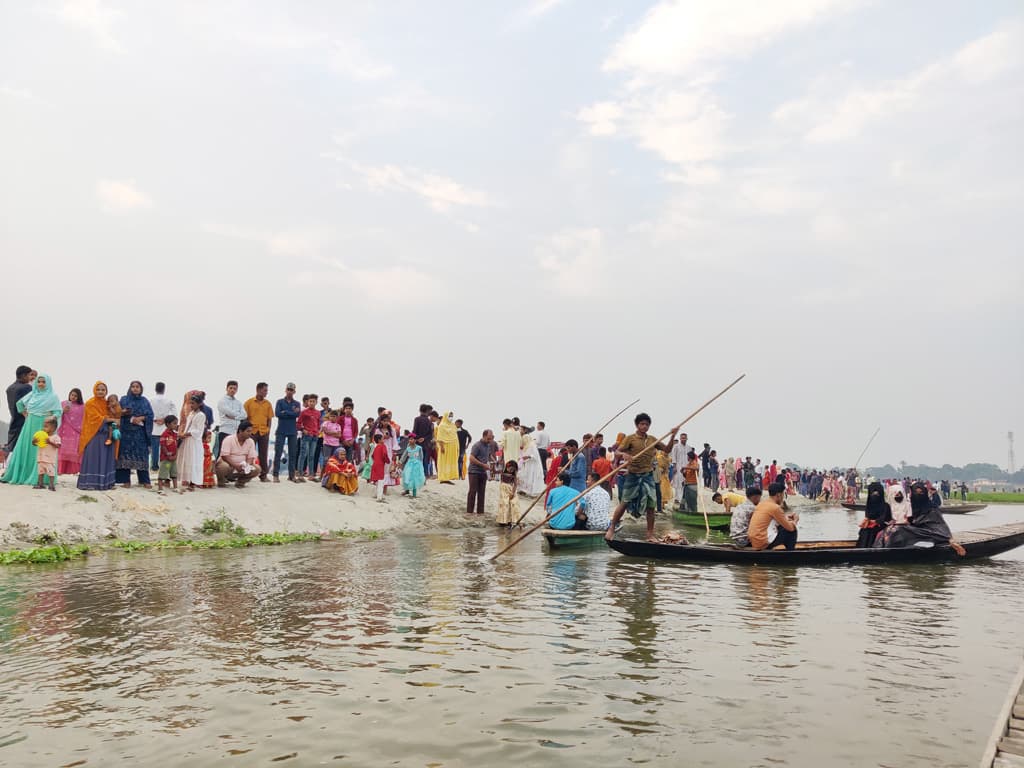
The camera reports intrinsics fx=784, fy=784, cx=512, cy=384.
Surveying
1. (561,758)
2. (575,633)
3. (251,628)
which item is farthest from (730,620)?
(251,628)

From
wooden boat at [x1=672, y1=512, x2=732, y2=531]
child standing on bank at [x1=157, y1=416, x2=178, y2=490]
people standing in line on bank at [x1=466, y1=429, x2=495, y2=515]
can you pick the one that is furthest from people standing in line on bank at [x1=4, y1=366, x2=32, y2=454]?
wooden boat at [x1=672, y1=512, x2=732, y2=531]

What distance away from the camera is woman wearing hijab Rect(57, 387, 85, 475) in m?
15.3

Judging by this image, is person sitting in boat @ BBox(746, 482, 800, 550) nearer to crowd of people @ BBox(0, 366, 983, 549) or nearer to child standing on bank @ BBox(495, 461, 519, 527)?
crowd of people @ BBox(0, 366, 983, 549)

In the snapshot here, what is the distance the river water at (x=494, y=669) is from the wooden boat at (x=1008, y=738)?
274 millimetres

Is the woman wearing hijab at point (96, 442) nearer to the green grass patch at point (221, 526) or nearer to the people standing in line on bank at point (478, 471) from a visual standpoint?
the green grass patch at point (221, 526)

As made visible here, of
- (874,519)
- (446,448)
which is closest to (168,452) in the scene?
(446,448)

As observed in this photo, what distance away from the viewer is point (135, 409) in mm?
15602

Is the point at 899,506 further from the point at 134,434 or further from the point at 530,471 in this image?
the point at 134,434

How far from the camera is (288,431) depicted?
1909 centimetres

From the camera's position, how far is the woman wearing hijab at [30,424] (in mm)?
14403

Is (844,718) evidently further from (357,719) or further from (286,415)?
(286,415)

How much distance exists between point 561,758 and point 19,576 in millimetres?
9318

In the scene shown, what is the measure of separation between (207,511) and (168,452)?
5.21ft

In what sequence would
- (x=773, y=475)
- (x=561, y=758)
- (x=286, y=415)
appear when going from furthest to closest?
1. (x=773, y=475)
2. (x=286, y=415)
3. (x=561, y=758)
